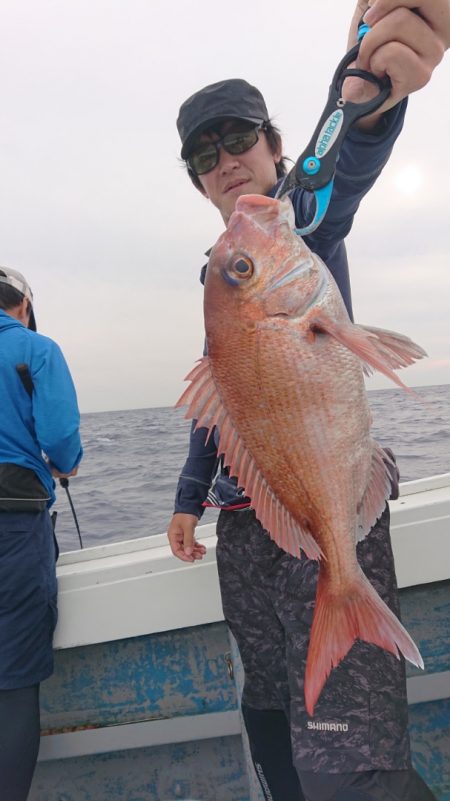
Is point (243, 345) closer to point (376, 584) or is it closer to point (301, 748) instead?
point (376, 584)

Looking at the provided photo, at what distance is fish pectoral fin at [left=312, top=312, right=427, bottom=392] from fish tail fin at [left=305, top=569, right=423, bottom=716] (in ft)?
1.76

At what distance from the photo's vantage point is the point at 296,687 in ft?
5.01

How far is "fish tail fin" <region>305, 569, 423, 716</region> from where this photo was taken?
1260 millimetres

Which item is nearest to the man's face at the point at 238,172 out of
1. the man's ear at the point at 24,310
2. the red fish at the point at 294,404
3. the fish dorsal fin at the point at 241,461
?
the red fish at the point at 294,404

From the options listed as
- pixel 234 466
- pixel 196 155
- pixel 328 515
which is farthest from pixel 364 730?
pixel 196 155

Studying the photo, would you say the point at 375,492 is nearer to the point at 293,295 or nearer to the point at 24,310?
the point at 293,295

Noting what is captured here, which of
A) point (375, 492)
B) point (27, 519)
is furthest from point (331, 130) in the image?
point (27, 519)

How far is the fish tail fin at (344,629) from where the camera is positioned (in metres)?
1.26

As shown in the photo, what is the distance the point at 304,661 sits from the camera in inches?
59.9

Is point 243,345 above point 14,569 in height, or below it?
above

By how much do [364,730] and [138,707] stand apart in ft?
5.20

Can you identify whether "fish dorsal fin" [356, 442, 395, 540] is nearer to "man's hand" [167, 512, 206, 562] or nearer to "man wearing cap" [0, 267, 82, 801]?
"man's hand" [167, 512, 206, 562]

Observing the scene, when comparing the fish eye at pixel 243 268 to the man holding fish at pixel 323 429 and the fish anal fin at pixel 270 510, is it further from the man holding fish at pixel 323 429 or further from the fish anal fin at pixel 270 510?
the fish anal fin at pixel 270 510

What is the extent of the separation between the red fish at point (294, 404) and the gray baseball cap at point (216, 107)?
569 mm
